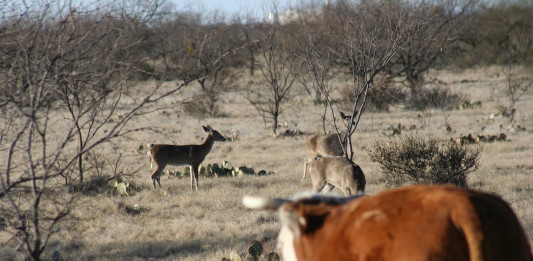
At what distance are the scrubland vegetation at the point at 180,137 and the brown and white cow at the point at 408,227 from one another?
193 centimetres

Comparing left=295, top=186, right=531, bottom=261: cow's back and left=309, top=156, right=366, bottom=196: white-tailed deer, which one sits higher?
left=295, top=186, right=531, bottom=261: cow's back

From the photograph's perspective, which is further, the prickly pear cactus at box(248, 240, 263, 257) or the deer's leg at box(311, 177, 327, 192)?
the deer's leg at box(311, 177, 327, 192)

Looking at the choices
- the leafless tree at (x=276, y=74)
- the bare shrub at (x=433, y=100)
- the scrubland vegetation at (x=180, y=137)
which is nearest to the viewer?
the scrubland vegetation at (x=180, y=137)

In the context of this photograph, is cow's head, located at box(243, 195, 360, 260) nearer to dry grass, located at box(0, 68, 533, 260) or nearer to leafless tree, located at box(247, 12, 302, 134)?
dry grass, located at box(0, 68, 533, 260)

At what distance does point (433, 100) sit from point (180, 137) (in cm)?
1046

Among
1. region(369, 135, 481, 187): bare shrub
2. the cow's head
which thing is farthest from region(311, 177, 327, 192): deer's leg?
the cow's head

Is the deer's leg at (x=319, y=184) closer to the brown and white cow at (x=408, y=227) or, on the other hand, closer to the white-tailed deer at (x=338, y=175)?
the white-tailed deer at (x=338, y=175)

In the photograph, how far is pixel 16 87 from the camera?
5113 millimetres

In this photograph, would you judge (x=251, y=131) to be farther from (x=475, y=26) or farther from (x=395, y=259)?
(x=475, y=26)

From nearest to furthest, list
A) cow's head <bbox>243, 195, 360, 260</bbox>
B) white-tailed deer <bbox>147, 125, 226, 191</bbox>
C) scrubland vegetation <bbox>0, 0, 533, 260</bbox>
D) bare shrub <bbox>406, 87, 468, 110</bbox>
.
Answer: cow's head <bbox>243, 195, 360, 260</bbox> < scrubland vegetation <bbox>0, 0, 533, 260</bbox> < white-tailed deer <bbox>147, 125, 226, 191</bbox> < bare shrub <bbox>406, 87, 468, 110</bbox>

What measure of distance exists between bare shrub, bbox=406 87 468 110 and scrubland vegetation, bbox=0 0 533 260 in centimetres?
7

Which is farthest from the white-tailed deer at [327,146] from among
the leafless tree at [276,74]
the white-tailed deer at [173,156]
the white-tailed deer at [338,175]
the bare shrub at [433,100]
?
the bare shrub at [433,100]

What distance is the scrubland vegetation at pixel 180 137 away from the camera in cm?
502

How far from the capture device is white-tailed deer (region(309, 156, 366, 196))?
9.26 meters
